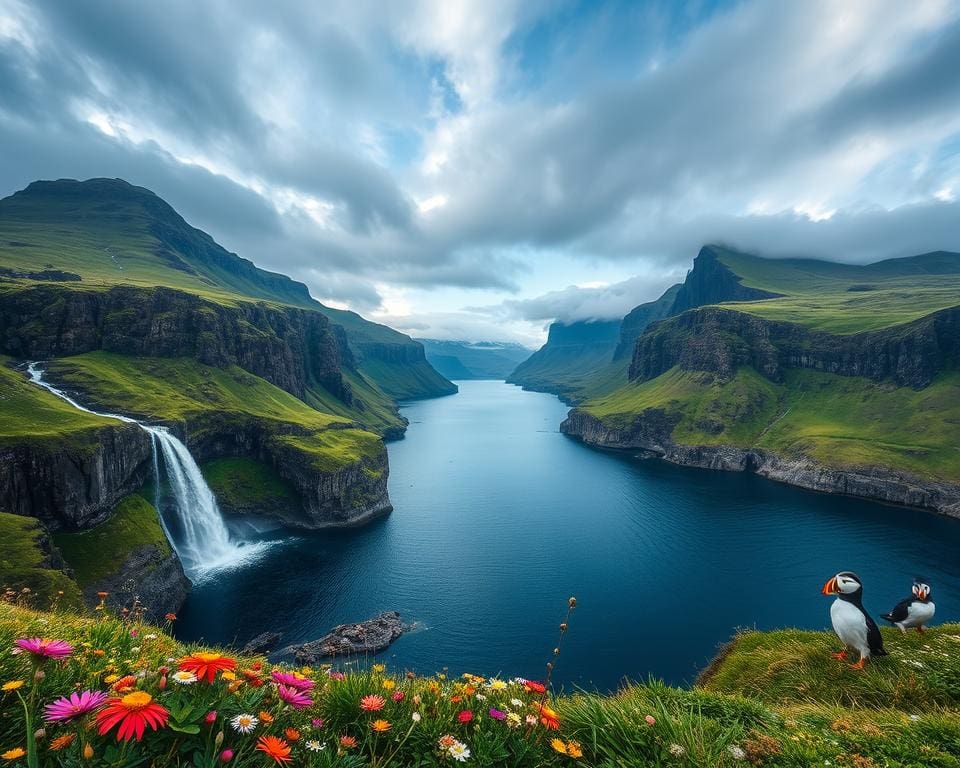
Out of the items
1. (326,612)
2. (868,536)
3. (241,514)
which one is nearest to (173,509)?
(241,514)

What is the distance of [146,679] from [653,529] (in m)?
105

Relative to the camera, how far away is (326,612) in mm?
62406

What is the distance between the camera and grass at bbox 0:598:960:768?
3768 millimetres

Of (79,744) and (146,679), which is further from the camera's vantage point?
(146,679)

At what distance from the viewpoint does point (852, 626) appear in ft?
35.7

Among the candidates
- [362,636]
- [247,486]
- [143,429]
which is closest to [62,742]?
[362,636]

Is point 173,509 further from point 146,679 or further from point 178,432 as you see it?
point 146,679

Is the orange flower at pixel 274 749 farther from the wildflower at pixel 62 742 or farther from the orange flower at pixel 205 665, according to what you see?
the wildflower at pixel 62 742

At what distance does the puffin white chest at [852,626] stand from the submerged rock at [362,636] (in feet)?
162

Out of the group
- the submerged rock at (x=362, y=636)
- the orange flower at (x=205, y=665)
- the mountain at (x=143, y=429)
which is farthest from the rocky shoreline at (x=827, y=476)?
the orange flower at (x=205, y=665)

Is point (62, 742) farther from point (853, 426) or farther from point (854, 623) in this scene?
point (853, 426)

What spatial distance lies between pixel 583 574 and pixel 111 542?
232ft

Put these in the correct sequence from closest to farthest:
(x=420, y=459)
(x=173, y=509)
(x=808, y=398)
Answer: (x=173, y=509) → (x=420, y=459) → (x=808, y=398)

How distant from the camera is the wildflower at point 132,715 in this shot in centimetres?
314
